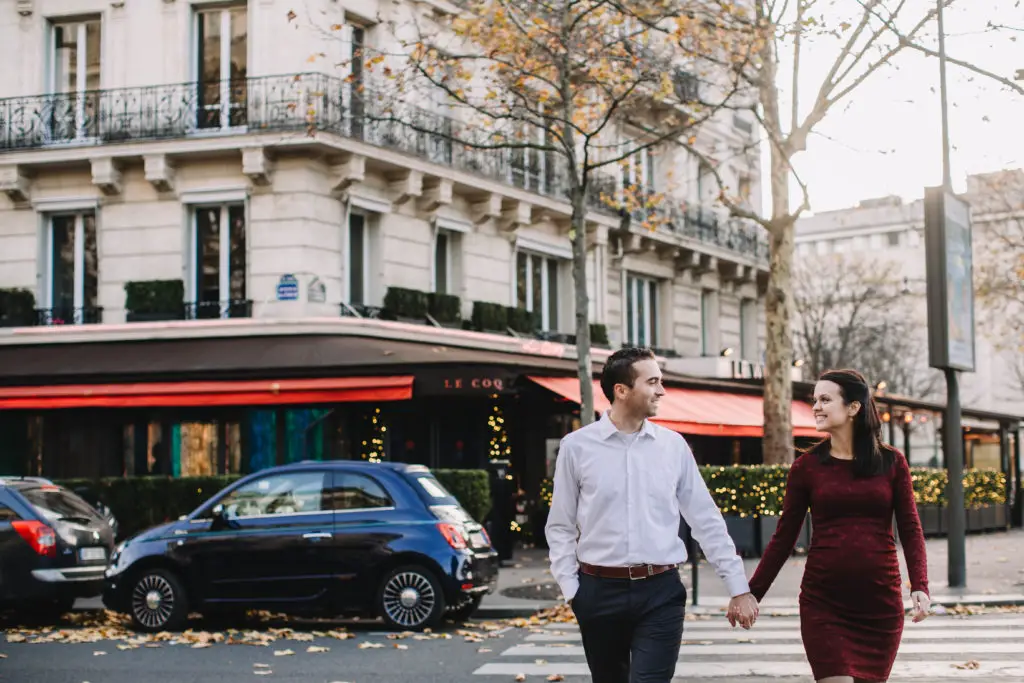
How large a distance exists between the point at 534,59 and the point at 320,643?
8.44 metres

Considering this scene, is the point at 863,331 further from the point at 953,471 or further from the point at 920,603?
the point at 920,603

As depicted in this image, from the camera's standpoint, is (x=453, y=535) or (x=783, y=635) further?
(x=453, y=535)

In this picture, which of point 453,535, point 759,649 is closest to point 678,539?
point 759,649

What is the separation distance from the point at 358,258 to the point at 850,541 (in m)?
18.2

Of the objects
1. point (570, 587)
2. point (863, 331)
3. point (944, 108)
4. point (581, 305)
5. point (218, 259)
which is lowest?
point (570, 587)

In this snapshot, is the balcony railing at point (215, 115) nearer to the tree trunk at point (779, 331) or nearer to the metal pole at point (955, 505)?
the tree trunk at point (779, 331)

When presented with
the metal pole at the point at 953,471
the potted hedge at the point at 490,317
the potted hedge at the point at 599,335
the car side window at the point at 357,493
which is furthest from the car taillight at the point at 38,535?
the potted hedge at the point at 599,335

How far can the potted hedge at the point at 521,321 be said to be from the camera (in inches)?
1009

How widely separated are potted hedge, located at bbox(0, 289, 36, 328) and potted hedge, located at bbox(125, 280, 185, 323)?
1912 mm

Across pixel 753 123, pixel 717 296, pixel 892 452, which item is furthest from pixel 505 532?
pixel 753 123

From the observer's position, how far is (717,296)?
34281mm

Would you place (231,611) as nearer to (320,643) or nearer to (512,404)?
(320,643)

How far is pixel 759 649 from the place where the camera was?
35.6ft

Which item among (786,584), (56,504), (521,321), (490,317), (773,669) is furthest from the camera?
(521,321)
